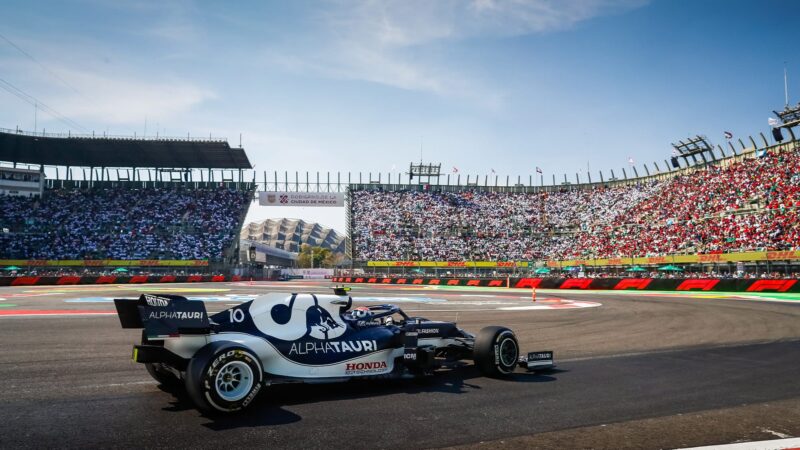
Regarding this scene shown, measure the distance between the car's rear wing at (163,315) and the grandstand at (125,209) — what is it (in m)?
52.8

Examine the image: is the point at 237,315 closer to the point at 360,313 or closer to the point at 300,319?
the point at 300,319

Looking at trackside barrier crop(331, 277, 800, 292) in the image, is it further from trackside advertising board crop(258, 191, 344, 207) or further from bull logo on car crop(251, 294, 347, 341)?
trackside advertising board crop(258, 191, 344, 207)

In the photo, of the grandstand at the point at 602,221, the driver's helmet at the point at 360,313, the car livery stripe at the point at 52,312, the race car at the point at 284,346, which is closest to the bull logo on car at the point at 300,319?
the race car at the point at 284,346

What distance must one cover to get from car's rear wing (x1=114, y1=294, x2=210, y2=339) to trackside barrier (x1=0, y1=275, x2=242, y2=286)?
43912 millimetres

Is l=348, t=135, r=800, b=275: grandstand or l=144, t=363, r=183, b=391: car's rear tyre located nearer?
l=144, t=363, r=183, b=391: car's rear tyre

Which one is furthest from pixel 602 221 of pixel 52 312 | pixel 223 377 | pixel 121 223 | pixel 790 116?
pixel 223 377

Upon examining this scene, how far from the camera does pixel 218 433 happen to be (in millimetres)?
5188

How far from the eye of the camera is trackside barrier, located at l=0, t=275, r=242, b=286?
136 ft

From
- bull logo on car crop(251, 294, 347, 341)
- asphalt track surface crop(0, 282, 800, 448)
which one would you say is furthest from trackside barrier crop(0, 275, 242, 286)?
bull logo on car crop(251, 294, 347, 341)

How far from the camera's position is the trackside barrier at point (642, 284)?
30.9 metres

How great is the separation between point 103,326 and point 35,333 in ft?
5.64

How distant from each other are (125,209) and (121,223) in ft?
10.7

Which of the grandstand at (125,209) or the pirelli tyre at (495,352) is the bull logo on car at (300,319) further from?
the grandstand at (125,209)

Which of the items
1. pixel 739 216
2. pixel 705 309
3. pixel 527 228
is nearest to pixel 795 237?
pixel 739 216
